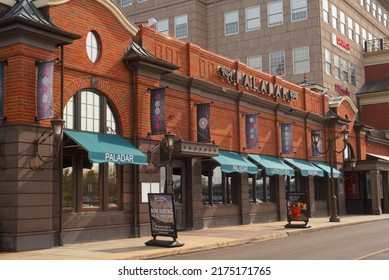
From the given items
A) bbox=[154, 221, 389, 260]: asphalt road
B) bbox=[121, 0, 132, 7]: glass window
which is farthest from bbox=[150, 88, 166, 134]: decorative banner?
bbox=[121, 0, 132, 7]: glass window

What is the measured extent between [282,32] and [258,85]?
1705cm

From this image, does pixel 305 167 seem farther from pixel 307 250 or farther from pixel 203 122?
pixel 307 250

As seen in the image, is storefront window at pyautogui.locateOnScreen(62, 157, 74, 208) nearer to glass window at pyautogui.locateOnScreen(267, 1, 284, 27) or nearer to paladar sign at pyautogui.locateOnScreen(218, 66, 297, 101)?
paladar sign at pyautogui.locateOnScreen(218, 66, 297, 101)

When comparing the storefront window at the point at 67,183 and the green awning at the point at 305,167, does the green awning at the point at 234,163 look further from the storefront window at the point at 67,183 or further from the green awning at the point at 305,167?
the storefront window at the point at 67,183

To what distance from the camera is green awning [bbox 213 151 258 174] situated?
22.8 metres

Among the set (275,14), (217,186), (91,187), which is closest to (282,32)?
(275,14)

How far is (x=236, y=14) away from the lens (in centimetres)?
4612

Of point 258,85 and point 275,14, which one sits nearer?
point 258,85

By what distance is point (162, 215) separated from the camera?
51.6 feet

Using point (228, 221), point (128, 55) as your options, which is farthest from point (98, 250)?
point (228, 221)

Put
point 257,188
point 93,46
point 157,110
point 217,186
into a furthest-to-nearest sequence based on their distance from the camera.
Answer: point 257,188 < point 217,186 < point 157,110 < point 93,46

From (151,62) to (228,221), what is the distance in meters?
9.10

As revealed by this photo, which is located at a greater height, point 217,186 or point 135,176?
point 135,176

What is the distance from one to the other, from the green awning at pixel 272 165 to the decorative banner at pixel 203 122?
4.30 metres
